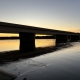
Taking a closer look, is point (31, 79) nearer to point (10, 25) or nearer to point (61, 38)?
point (10, 25)

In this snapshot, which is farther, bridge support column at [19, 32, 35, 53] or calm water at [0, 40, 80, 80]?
bridge support column at [19, 32, 35, 53]

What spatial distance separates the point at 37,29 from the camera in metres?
56.5

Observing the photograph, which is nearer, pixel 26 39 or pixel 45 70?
pixel 45 70

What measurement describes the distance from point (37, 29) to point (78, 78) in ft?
154

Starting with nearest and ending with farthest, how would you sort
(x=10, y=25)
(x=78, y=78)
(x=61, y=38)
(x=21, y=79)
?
(x=21, y=79) → (x=78, y=78) → (x=10, y=25) → (x=61, y=38)

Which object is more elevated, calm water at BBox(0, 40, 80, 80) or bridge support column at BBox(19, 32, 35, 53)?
bridge support column at BBox(19, 32, 35, 53)

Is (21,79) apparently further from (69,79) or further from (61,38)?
(61,38)

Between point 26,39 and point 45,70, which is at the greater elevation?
point 26,39

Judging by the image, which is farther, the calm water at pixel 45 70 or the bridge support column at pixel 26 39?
the bridge support column at pixel 26 39

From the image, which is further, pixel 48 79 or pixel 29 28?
pixel 29 28

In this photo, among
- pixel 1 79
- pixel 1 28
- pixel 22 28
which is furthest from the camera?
pixel 22 28

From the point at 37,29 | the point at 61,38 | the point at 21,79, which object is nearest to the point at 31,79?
the point at 21,79

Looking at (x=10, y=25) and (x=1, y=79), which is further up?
(x=10, y=25)

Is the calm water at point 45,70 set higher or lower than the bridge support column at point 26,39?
lower
